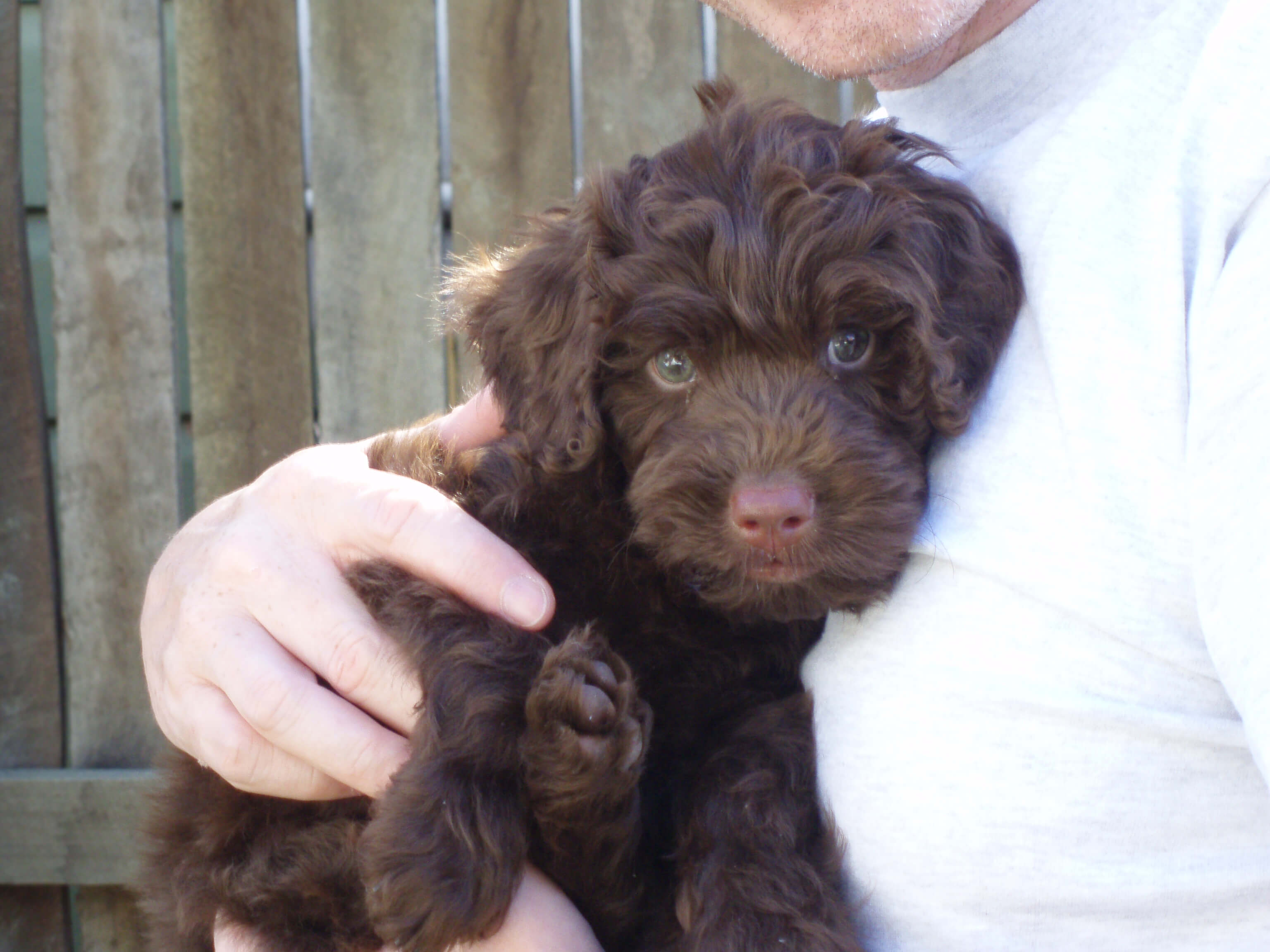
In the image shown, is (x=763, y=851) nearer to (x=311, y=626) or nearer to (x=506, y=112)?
(x=311, y=626)

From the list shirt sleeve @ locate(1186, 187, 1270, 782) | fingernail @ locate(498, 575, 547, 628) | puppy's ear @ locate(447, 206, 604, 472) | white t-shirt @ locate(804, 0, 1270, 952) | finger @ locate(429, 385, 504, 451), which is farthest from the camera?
finger @ locate(429, 385, 504, 451)

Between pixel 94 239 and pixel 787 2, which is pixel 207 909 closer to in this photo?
pixel 787 2

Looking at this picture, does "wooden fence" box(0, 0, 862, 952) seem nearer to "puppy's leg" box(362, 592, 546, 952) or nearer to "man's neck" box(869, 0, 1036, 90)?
"man's neck" box(869, 0, 1036, 90)

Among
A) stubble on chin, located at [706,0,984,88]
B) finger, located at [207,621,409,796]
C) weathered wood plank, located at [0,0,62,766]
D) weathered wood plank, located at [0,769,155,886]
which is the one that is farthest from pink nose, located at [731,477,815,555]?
weathered wood plank, located at [0,0,62,766]

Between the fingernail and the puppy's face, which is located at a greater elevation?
the puppy's face

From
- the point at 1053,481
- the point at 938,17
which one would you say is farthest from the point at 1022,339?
the point at 938,17

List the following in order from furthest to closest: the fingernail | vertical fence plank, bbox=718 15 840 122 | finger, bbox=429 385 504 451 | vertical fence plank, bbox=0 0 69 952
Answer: vertical fence plank, bbox=0 0 69 952 < vertical fence plank, bbox=718 15 840 122 < finger, bbox=429 385 504 451 < the fingernail
